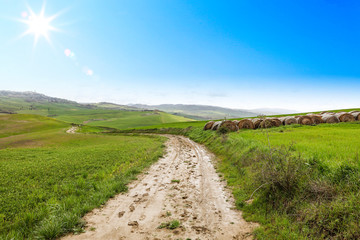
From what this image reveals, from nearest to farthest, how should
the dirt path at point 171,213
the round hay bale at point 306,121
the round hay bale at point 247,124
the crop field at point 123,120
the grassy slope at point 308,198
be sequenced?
the grassy slope at point 308,198 < the dirt path at point 171,213 < the round hay bale at point 306,121 < the round hay bale at point 247,124 < the crop field at point 123,120

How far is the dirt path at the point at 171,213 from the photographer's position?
5820 mm

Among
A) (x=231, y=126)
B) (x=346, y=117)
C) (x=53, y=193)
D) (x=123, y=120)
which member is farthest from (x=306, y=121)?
(x=123, y=120)

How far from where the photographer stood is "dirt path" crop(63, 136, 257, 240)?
19.1ft

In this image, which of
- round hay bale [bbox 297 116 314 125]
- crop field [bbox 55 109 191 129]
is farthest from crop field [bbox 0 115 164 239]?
crop field [bbox 55 109 191 129]

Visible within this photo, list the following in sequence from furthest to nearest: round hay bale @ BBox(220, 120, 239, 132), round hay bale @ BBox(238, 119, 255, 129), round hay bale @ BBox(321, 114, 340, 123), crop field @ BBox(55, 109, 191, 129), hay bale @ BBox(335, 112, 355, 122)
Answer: crop field @ BBox(55, 109, 191, 129) → round hay bale @ BBox(238, 119, 255, 129) → round hay bale @ BBox(220, 120, 239, 132) → round hay bale @ BBox(321, 114, 340, 123) → hay bale @ BBox(335, 112, 355, 122)

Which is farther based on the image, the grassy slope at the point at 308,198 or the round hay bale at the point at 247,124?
the round hay bale at the point at 247,124

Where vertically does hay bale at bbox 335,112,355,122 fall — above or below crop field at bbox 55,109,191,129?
above

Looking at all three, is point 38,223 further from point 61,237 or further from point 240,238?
point 240,238

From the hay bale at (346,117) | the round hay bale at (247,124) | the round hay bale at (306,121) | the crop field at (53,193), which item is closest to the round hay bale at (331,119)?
the hay bale at (346,117)

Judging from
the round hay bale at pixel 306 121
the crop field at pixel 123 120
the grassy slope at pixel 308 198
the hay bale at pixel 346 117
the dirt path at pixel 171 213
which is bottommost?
the crop field at pixel 123 120

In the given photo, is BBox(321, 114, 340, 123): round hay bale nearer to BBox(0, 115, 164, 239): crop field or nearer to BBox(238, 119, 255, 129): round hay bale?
BBox(238, 119, 255, 129): round hay bale

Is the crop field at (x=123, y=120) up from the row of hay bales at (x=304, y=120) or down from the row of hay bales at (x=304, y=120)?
down

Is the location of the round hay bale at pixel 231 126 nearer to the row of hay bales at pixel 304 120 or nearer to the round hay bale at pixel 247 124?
the row of hay bales at pixel 304 120

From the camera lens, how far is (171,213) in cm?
707
